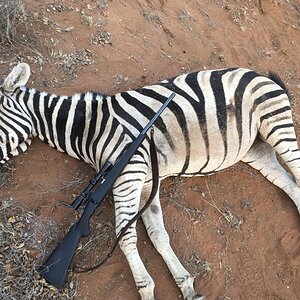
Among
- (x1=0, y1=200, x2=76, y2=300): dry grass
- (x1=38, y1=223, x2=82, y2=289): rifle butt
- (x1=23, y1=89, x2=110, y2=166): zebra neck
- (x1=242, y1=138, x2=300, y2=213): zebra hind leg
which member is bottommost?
(x1=0, y1=200, x2=76, y2=300): dry grass

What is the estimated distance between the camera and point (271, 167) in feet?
16.5

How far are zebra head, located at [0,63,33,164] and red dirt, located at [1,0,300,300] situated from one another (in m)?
0.29

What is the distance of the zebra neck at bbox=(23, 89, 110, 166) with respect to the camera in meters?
4.26

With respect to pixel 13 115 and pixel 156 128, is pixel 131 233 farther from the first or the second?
pixel 13 115

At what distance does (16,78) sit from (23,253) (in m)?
1.48

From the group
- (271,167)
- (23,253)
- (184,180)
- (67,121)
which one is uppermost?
(271,167)

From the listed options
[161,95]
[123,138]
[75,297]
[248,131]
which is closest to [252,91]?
[248,131]

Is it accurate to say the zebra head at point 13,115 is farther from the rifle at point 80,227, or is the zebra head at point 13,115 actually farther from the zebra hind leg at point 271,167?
the zebra hind leg at point 271,167

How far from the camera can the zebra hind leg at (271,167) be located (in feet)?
16.3

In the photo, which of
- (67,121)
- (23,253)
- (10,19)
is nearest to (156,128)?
(67,121)

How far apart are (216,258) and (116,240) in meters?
1.05

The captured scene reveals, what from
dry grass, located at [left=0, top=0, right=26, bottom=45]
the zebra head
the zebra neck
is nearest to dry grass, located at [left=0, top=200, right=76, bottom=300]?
the zebra head

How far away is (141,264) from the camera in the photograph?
160 inches

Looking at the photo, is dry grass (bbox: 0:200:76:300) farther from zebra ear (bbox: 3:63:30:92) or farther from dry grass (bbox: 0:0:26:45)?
dry grass (bbox: 0:0:26:45)
